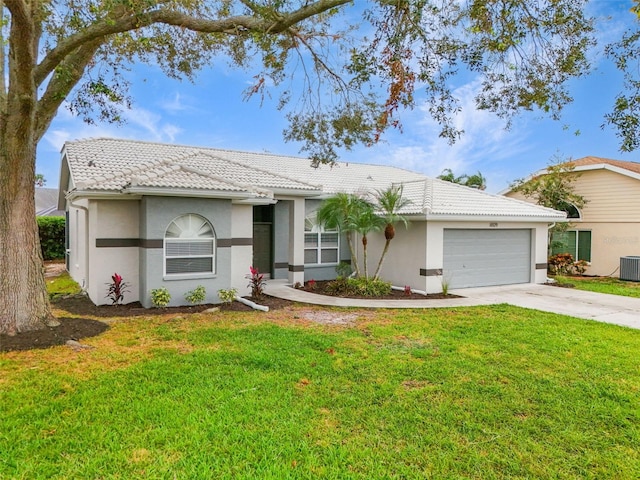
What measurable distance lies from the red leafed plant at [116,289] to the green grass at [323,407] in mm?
2993

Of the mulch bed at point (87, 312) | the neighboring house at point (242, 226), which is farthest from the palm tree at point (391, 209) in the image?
the mulch bed at point (87, 312)

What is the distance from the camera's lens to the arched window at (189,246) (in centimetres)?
1101

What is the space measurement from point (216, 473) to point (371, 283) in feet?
34.0

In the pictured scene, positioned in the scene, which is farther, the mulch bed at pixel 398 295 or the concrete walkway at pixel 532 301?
the mulch bed at pixel 398 295

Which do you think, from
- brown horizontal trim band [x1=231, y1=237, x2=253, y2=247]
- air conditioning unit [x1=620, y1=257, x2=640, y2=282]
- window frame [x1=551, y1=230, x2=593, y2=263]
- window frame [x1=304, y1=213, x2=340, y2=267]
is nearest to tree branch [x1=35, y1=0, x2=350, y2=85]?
brown horizontal trim band [x1=231, y1=237, x2=253, y2=247]

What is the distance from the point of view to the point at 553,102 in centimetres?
785

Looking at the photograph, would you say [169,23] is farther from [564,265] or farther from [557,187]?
[557,187]

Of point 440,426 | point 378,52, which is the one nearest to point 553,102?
point 378,52

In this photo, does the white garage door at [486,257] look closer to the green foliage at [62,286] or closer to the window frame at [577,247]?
the window frame at [577,247]

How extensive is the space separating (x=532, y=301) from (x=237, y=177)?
10233 mm

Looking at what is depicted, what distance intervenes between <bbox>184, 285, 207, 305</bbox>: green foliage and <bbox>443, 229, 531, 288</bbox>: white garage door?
8175 millimetres

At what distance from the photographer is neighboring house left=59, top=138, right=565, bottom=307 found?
10953 mm

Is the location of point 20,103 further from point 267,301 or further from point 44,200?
point 44,200

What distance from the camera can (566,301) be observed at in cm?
1259
